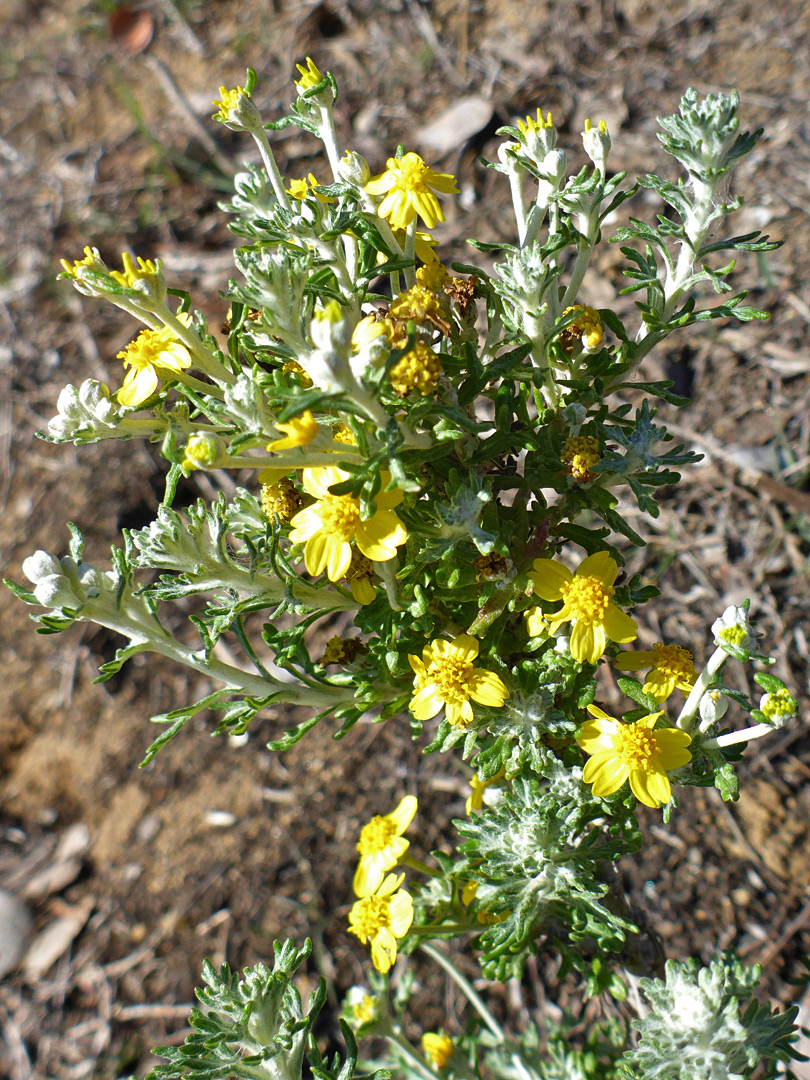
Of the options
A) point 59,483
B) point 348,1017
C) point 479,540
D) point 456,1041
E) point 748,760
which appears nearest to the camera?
point 479,540

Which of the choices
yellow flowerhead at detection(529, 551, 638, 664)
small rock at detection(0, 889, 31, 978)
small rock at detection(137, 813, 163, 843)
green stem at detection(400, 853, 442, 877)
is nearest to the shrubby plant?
yellow flowerhead at detection(529, 551, 638, 664)

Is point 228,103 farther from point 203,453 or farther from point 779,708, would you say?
point 779,708

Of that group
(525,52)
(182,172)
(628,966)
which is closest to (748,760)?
(628,966)

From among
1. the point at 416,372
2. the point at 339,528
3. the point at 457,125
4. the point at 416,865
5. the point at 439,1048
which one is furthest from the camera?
the point at 457,125

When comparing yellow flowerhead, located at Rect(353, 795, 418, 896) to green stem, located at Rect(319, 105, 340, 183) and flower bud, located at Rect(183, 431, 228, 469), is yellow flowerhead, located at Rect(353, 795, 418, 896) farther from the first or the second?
green stem, located at Rect(319, 105, 340, 183)

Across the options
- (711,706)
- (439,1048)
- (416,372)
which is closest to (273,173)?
(416,372)

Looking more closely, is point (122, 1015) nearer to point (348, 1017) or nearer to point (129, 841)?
point (129, 841)
